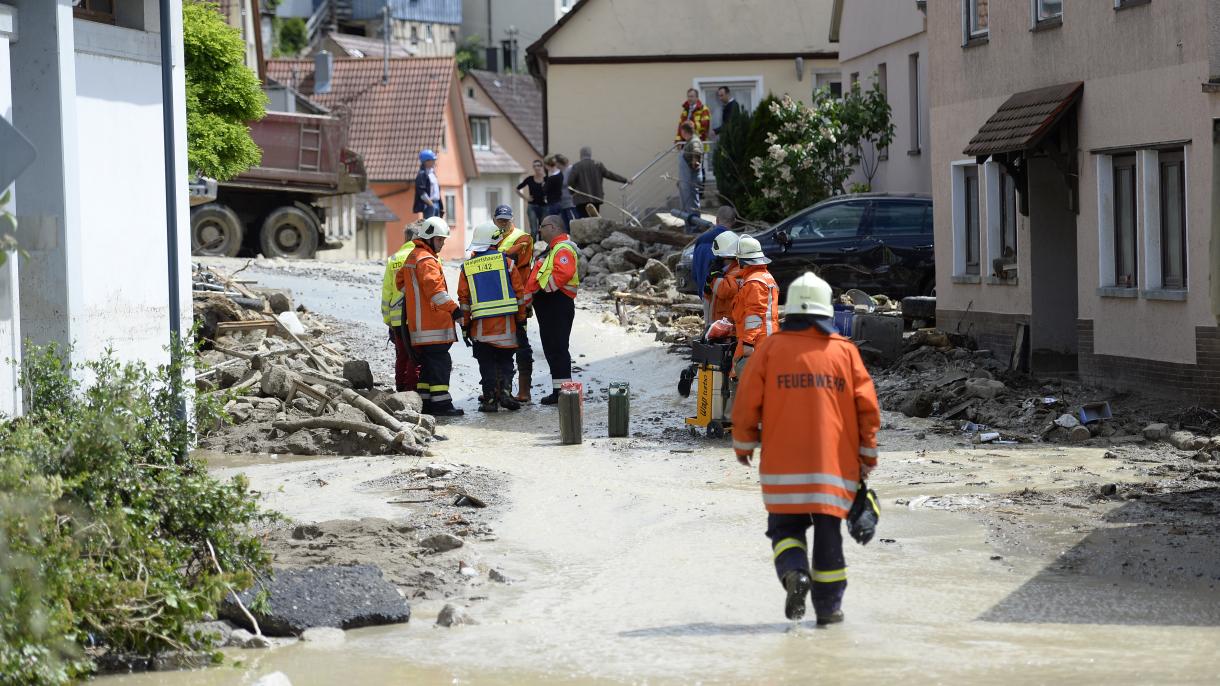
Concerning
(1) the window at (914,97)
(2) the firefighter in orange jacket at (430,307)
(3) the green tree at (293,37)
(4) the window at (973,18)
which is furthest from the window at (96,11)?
(3) the green tree at (293,37)

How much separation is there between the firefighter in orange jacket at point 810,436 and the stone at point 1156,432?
6286 millimetres

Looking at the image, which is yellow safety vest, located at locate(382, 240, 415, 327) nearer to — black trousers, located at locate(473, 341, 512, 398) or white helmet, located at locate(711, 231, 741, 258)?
black trousers, located at locate(473, 341, 512, 398)

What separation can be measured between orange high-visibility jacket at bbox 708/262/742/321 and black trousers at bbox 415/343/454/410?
2720mm

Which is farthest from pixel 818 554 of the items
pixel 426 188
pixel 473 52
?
pixel 473 52

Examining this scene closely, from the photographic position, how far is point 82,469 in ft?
22.3

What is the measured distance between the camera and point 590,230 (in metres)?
28.4

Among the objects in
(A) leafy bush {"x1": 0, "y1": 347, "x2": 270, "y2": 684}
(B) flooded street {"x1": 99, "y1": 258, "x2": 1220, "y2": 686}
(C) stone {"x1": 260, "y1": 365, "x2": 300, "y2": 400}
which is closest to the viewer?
(A) leafy bush {"x1": 0, "y1": 347, "x2": 270, "y2": 684}

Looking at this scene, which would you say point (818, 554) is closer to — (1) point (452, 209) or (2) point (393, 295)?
(2) point (393, 295)

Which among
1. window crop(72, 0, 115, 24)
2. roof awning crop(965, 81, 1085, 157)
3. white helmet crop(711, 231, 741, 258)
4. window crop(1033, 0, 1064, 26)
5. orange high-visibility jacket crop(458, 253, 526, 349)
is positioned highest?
window crop(1033, 0, 1064, 26)

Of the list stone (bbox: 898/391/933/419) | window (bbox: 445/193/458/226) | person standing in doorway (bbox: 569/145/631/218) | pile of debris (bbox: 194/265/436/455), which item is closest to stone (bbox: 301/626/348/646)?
pile of debris (bbox: 194/265/436/455)

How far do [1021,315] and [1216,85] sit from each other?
4704 mm

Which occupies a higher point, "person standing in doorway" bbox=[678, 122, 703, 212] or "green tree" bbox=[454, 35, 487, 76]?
"green tree" bbox=[454, 35, 487, 76]

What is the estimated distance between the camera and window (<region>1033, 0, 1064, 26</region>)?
16.2 metres

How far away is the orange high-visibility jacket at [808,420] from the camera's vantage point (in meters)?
7.21
